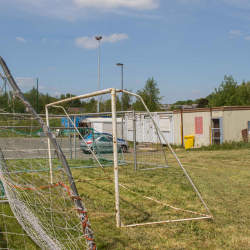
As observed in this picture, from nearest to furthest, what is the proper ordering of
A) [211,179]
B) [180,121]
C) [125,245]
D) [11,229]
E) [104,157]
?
1. [125,245]
2. [11,229]
3. [211,179]
4. [104,157]
5. [180,121]

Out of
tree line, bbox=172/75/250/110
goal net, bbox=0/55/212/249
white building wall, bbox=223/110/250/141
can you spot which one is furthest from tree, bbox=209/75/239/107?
goal net, bbox=0/55/212/249

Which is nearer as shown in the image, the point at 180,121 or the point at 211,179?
the point at 211,179

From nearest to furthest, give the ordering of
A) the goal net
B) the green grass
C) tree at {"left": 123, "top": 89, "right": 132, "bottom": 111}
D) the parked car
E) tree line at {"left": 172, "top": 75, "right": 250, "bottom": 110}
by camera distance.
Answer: the goal net
the parked car
the green grass
tree line at {"left": 172, "top": 75, "right": 250, "bottom": 110}
tree at {"left": 123, "top": 89, "right": 132, "bottom": 111}

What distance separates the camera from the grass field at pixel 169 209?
3.63m

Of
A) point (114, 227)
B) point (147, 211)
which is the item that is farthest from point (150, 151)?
point (114, 227)

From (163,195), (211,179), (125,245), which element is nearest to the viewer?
(125,245)

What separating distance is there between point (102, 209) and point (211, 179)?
4.01 meters

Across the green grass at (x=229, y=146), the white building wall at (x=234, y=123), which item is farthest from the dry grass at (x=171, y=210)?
the white building wall at (x=234, y=123)

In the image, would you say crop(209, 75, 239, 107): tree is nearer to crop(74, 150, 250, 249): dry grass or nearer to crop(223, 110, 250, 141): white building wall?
crop(223, 110, 250, 141): white building wall

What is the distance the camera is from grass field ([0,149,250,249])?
11.9 ft

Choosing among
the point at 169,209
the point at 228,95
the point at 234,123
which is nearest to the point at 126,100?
the point at 228,95

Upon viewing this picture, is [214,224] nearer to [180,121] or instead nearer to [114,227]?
[114,227]

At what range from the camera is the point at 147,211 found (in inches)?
194

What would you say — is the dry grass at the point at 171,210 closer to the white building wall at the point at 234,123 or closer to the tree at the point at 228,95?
the white building wall at the point at 234,123
